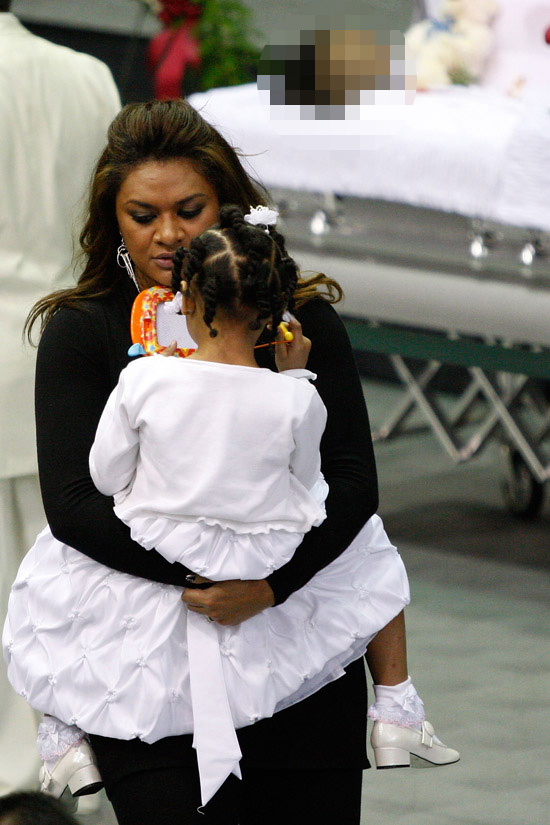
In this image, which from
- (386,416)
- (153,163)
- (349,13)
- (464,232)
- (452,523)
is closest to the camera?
(153,163)

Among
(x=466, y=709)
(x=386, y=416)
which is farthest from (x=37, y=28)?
(x=466, y=709)

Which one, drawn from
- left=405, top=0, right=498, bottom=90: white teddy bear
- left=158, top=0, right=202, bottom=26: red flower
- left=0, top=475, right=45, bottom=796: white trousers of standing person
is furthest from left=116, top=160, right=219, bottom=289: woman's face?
left=158, top=0, right=202, bottom=26: red flower

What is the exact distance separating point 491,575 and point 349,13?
166 cm

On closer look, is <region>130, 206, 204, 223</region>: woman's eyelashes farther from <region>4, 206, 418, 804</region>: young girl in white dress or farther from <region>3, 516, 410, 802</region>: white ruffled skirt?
<region>3, 516, 410, 802</region>: white ruffled skirt

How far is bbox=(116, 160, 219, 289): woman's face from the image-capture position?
1656mm

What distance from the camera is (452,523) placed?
454 centimetres

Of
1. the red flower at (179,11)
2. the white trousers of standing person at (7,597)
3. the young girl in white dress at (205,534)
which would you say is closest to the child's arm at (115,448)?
the young girl in white dress at (205,534)

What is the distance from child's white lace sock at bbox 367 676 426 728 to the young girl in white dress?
138 millimetres

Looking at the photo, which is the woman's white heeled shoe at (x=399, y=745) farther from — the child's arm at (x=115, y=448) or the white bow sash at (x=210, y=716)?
the child's arm at (x=115, y=448)

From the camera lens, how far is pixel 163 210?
1662 mm

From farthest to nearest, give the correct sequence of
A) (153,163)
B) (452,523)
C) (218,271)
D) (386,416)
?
(386,416), (452,523), (153,163), (218,271)

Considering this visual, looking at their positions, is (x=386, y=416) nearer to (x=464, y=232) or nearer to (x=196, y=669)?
(x=464, y=232)

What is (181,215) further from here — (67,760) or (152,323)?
(67,760)

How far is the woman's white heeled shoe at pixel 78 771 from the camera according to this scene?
1588 mm
